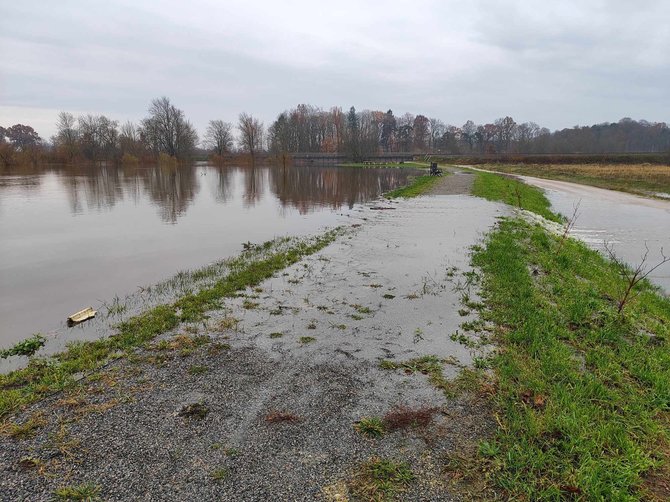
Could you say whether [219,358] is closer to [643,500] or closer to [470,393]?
[470,393]

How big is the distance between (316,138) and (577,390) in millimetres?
141770

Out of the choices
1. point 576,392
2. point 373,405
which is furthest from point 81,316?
point 576,392

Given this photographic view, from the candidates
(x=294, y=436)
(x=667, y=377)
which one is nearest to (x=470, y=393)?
(x=294, y=436)

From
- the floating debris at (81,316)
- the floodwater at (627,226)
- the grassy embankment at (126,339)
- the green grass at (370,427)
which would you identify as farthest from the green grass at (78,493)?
the floodwater at (627,226)

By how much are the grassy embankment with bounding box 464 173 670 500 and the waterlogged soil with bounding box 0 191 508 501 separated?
45 cm

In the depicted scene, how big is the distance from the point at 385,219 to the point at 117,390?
1570cm

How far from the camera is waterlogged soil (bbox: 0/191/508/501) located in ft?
11.4

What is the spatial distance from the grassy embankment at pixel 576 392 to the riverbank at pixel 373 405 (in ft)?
0.07

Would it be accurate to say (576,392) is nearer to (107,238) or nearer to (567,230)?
(567,230)

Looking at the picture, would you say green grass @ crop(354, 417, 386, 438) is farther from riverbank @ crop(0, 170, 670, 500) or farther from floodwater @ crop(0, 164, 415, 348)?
floodwater @ crop(0, 164, 415, 348)

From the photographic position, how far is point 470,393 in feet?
15.8

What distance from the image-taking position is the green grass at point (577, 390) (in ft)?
11.4

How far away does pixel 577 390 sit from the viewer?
184 inches

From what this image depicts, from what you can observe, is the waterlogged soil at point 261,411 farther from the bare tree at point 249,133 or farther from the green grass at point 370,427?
the bare tree at point 249,133
